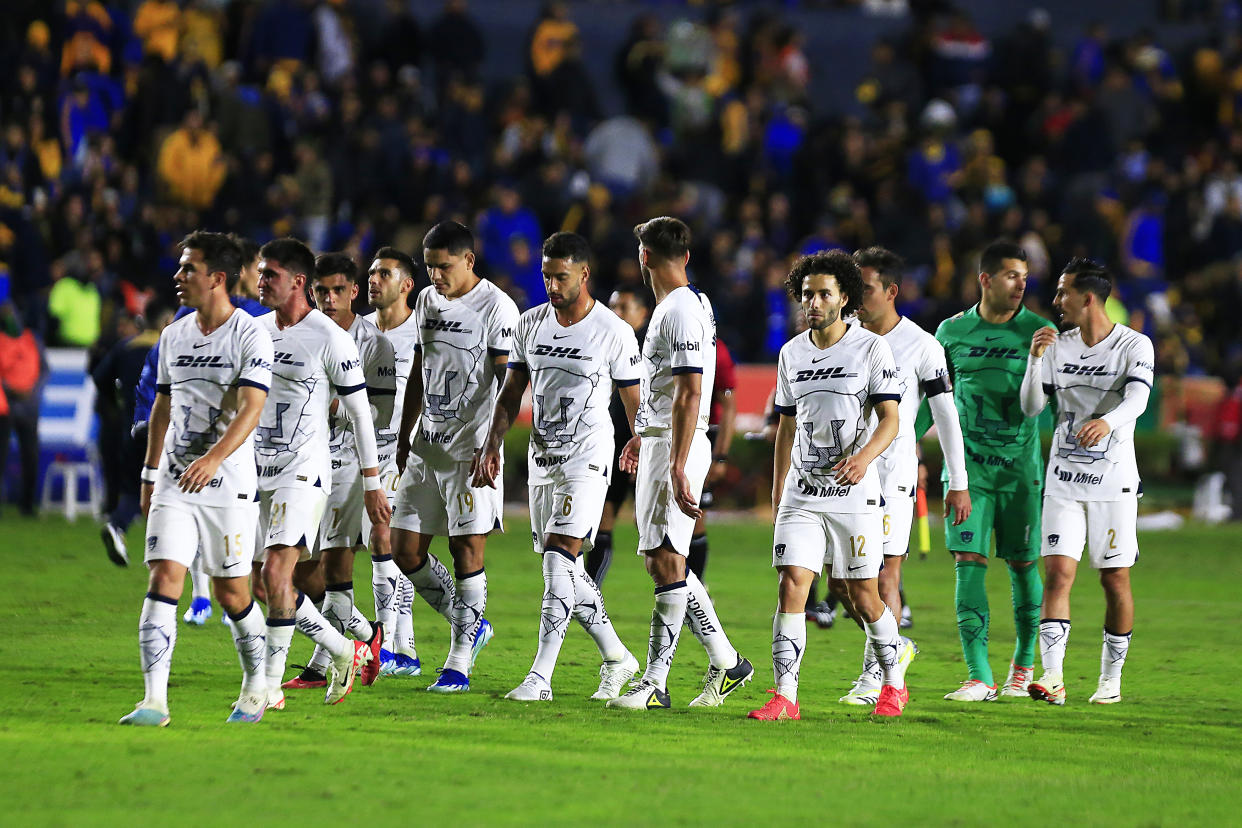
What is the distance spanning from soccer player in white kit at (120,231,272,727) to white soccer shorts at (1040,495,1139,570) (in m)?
4.24

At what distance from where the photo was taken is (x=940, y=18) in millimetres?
27938

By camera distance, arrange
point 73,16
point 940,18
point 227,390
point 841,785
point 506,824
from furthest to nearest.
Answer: point 940,18
point 73,16
point 227,390
point 841,785
point 506,824

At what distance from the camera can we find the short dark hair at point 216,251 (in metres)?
7.74

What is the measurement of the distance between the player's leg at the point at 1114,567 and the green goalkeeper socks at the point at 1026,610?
0.42m

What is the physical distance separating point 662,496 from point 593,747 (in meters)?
1.57

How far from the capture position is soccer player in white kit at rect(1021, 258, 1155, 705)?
9.09 metres

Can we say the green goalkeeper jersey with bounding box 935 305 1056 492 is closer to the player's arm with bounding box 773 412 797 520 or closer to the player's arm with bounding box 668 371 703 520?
the player's arm with bounding box 773 412 797 520

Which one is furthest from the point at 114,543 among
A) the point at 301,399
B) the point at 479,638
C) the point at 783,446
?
the point at 783,446

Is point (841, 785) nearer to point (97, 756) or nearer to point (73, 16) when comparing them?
point (97, 756)

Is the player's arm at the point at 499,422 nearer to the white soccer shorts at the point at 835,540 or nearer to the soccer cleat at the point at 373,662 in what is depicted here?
the soccer cleat at the point at 373,662

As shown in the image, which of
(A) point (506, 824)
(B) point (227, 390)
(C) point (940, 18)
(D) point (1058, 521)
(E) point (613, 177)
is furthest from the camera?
(C) point (940, 18)

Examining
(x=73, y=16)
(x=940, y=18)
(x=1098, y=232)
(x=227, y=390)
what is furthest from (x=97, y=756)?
(x=940, y=18)

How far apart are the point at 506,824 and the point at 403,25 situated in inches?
821

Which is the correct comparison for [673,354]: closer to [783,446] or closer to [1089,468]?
[783,446]
